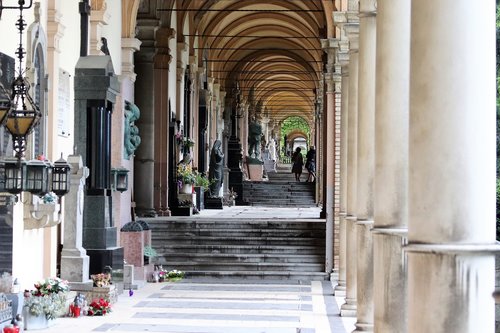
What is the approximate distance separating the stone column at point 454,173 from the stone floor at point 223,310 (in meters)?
7.93

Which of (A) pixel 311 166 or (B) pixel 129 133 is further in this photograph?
(A) pixel 311 166

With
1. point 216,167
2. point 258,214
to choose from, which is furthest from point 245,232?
point 216,167

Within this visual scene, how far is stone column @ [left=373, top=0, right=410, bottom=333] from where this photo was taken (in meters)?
8.66

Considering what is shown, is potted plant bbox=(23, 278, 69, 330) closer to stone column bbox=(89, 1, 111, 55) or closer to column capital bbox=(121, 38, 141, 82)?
stone column bbox=(89, 1, 111, 55)

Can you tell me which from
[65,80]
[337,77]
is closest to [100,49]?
[65,80]

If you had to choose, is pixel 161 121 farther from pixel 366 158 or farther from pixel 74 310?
pixel 366 158

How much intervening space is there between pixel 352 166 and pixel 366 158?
3396 millimetres

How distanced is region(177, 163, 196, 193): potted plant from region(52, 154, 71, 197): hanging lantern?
15577 mm

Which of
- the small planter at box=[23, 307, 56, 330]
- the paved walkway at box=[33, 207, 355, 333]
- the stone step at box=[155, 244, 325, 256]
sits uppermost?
the stone step at box=[155, 244, 325, 256]

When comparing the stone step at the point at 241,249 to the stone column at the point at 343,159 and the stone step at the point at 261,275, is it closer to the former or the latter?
the stone step at the point at 261,275

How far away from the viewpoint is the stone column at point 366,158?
12023mm

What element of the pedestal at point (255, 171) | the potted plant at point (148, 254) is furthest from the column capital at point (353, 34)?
the pedestal at point (255, 171)

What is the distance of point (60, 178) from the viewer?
42.7 ft

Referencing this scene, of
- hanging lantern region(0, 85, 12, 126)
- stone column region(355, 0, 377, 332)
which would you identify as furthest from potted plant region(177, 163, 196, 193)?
hanging lantern region(0, 85, 12, 126)
